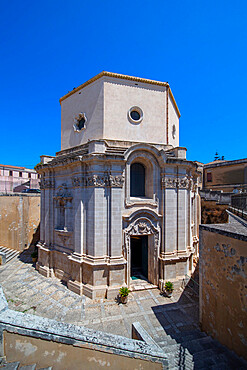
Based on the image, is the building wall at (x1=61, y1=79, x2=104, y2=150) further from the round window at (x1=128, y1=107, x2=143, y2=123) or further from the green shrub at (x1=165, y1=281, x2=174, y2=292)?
the green shrub at (x1=165, y1=281, x2=174, y2=292)

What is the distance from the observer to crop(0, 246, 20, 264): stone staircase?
18.3m

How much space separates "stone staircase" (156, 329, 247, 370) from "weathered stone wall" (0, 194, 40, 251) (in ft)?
62.1

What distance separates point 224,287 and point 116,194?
305 inches

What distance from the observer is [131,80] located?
1470 centimetres

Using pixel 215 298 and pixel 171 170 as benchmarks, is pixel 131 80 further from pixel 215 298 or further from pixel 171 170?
pixel 215 298

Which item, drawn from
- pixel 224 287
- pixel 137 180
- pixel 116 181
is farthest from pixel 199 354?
pixel 137 180

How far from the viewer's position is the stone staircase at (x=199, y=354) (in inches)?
261

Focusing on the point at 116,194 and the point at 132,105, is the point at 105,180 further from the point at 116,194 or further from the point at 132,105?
the point at 132,105

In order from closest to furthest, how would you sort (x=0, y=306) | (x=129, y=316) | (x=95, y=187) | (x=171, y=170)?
(x=0, y=306) < (x=129, y=316) < (x=95, y=187) < (x=171, y=170)

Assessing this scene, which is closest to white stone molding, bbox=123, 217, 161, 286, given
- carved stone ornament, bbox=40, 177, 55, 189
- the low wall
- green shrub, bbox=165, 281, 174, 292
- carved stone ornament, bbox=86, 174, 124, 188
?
green shrub, bbox=165, 281, 174, 292

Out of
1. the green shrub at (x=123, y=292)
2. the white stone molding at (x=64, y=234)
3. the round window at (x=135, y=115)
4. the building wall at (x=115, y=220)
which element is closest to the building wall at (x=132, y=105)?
the round window at (x=135, y=115)

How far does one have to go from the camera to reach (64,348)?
4.64 m

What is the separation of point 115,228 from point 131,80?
38.3ft

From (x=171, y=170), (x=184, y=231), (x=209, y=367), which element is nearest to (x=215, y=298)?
(x=209, y=367)
